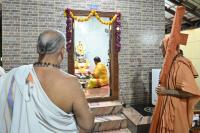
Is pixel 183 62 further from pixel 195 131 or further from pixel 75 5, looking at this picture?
pixel 75 5

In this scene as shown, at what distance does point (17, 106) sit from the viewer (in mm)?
1537

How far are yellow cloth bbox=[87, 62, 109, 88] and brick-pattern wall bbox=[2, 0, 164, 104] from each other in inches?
44.7

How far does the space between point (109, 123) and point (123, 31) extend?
2170 mm

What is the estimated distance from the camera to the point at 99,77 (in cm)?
645

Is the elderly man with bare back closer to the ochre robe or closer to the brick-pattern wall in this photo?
the ochre robe

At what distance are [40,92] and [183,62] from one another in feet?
6.57

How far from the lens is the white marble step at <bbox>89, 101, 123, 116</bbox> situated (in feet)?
15.7

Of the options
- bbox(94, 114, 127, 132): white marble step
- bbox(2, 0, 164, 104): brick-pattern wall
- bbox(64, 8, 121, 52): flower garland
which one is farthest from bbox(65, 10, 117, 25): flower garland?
bbox(94, 114, 127, 132): white marble step

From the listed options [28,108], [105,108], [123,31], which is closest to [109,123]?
[105,108]

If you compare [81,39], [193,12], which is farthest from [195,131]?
[193,12]

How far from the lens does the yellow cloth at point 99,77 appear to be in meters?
6.36

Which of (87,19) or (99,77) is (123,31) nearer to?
(87,19)

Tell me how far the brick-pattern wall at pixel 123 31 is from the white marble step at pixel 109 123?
2.62ft

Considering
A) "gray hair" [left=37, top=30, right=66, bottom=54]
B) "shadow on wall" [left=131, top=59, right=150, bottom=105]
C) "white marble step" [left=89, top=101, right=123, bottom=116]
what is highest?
"gray hair" [left=37, top=30, right=66, bottom=54]
